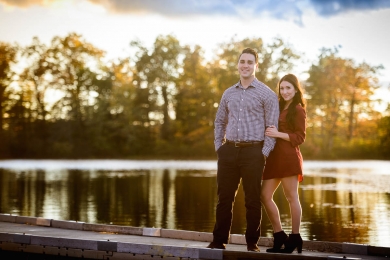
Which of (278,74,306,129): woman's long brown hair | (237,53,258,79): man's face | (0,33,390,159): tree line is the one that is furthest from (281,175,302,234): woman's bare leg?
(0,33,390,159): tree line

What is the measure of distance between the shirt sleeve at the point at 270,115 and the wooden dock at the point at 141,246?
3.34ft

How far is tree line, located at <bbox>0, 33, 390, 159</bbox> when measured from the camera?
2135 inches

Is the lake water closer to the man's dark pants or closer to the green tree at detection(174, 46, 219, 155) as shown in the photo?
the man's dark pants

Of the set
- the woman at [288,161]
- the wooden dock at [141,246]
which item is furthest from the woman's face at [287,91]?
the wooden dock at [141,246]

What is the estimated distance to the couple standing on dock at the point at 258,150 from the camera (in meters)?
6.81

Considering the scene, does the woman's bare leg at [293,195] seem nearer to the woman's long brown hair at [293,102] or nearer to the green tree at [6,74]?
the woman's long brown hair at [293,102]

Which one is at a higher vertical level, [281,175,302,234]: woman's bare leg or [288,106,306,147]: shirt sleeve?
[288,106,306,147]: shirt sleeve

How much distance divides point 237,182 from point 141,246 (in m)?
1.11

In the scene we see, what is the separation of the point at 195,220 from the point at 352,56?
43849 millimetres

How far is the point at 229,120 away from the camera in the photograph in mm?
7016

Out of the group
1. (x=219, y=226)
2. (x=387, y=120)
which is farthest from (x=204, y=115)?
(x=219, y=226)

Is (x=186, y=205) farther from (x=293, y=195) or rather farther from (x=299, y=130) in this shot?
(x=299, y=130)

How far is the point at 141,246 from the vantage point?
680 centimetres

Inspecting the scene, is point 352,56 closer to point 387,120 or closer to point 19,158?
point 387,120
